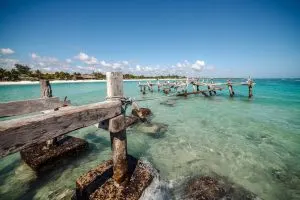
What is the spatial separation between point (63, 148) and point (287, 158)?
27.1ft

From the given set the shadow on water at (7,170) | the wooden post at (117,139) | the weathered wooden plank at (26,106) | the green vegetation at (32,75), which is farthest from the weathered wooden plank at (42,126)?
the green vegetation at (32,75)

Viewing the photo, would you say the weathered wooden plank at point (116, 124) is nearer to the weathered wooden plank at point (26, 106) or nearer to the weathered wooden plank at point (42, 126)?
the weathered wooden plank at point (42, 126)

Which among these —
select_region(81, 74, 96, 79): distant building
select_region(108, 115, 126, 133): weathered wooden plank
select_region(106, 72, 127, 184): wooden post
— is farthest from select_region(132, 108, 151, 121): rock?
select_region(81, 74, 96, 79): distant building

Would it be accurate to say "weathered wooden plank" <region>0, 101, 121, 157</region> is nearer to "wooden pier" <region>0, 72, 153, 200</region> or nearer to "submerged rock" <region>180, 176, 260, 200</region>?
"wooden pier" <region>0, 72, 153, 200</region>

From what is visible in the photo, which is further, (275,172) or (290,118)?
(290,118)

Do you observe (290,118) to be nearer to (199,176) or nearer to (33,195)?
(199,176)

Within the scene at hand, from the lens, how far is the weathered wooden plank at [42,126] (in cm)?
162

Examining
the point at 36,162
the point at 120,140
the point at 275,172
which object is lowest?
the point at 275,172

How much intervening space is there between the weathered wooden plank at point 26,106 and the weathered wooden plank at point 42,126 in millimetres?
2695

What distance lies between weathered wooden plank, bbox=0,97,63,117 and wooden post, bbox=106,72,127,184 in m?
2.60

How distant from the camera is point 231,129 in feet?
32.4

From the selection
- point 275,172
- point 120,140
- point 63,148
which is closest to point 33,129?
point 120,140

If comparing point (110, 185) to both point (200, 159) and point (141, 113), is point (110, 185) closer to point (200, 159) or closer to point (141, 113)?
point (200, 159)

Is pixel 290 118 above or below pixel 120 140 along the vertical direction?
below
